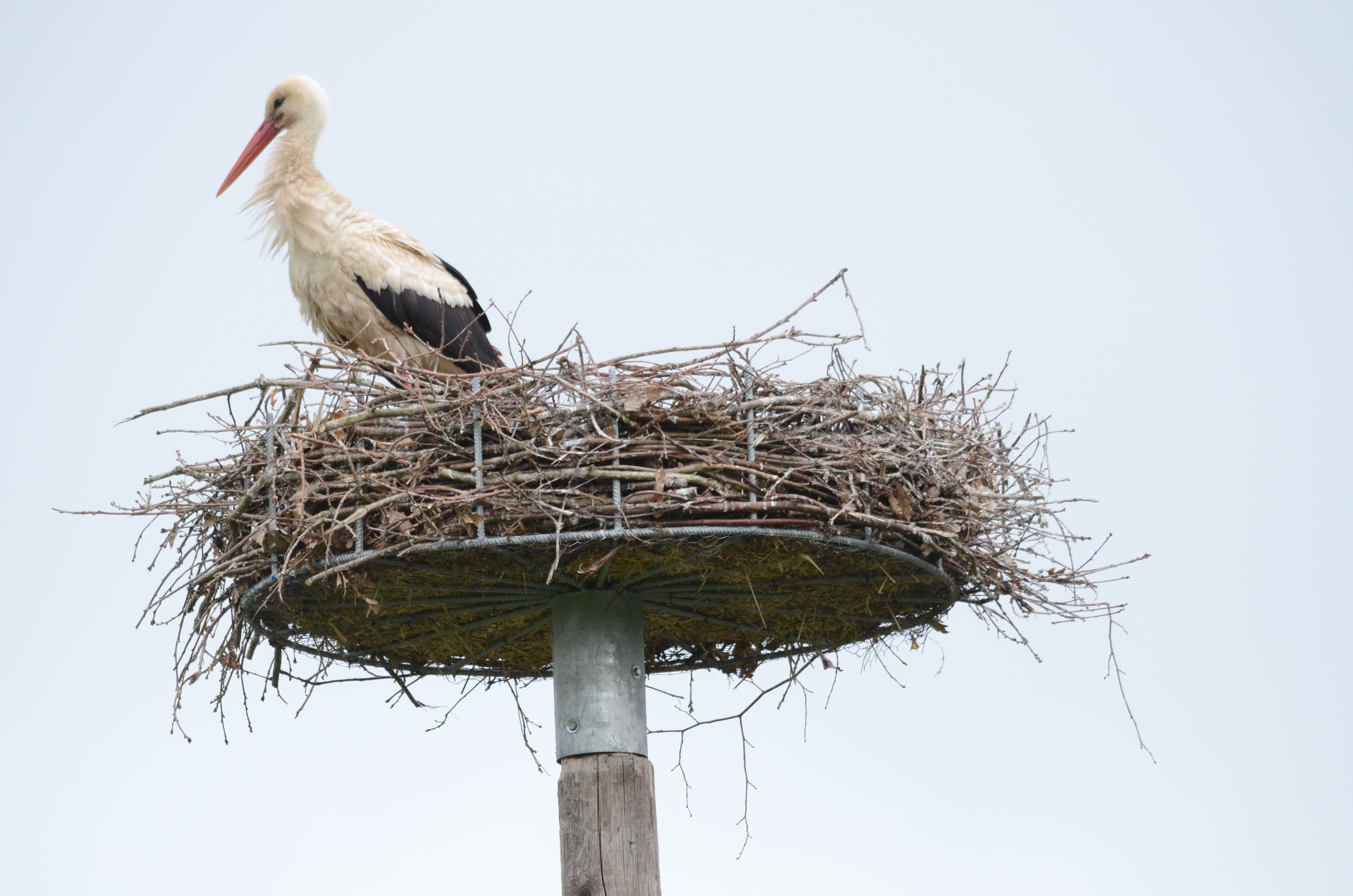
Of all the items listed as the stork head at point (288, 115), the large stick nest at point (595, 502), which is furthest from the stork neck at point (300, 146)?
the large stick nest at point (595, 502)

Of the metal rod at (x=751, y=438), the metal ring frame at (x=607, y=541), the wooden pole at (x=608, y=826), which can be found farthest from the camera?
the wooden pole at (x=608, y=826)

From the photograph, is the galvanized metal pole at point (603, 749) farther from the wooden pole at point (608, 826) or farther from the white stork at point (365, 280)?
the white stork at point (365, 280)

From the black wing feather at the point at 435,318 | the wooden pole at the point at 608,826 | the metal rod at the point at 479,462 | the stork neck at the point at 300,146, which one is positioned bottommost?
the wooden pole at the point at 608,826

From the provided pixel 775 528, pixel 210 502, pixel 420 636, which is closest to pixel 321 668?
pixel 420 636

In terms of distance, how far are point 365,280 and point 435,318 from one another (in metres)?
0.42

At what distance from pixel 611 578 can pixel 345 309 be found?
9.24 feet

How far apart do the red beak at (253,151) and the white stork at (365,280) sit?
482 mm

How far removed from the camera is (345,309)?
906cm

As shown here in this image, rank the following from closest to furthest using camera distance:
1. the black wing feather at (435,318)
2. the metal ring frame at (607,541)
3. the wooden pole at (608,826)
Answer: the metal ring frame at (607,541)
the wooden pole at (608,826)
the black wing feather at (435,318)

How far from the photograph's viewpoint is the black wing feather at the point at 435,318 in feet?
29.3

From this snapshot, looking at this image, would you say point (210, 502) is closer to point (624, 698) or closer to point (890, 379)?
point (624, 698)

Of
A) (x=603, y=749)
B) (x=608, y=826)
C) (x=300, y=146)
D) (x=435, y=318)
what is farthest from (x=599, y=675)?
(x=300, y=146)

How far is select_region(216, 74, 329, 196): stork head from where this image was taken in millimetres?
9867

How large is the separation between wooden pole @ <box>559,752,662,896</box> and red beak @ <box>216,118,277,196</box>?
4850mm
